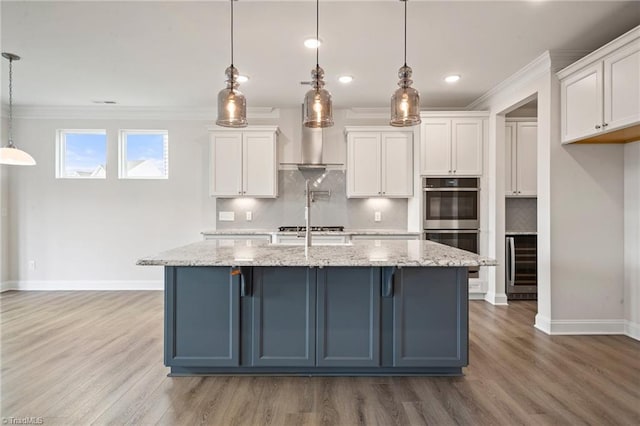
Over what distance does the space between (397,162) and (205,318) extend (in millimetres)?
3510

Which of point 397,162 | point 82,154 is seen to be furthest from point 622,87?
point 82,154

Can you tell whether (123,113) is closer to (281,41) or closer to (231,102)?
(281,41)

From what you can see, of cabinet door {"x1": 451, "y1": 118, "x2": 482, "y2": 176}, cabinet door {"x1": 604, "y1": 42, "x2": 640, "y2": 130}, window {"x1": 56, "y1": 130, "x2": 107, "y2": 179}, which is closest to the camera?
cabinet door {"x1": 604, "y1": 42, "x2": 640, "y2": 130}

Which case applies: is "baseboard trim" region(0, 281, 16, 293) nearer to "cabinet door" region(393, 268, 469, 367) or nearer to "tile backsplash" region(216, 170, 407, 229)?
"tile backsplash" region(216, 170, 407, 229)

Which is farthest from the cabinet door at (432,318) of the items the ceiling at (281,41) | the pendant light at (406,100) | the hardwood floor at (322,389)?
the ceiling at (281,41)

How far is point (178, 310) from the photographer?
2.63 m

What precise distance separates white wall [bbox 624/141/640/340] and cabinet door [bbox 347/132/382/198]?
8.86ft

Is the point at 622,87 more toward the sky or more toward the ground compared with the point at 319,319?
more toward the sky

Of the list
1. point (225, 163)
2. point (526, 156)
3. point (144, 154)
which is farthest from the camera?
point (144, 154)

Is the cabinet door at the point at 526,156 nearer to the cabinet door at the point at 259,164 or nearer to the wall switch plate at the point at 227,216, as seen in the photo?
the cabinet door at the point at 259,164

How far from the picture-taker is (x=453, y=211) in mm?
4941

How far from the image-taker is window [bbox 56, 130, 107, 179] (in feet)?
18.7

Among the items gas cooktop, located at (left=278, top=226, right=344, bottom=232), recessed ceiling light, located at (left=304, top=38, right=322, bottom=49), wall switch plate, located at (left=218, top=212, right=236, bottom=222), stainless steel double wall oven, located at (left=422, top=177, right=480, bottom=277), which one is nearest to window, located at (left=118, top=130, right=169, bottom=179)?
wall switch plate, located at (left=218, top=212, right=236, bottom=222)

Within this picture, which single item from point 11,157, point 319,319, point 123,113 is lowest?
point 319,319
